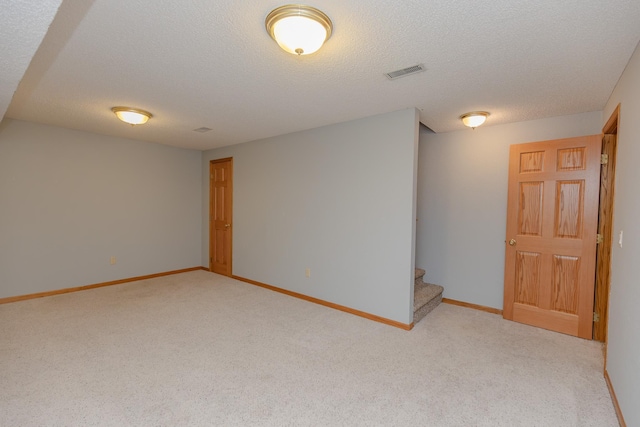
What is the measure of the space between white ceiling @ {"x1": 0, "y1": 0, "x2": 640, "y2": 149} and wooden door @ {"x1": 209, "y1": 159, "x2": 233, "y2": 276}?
1.90 meters

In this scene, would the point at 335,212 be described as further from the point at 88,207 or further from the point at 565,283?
the point at 88,207

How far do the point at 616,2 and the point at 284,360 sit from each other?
10.1 ft

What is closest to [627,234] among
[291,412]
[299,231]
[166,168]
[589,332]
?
[589,332]

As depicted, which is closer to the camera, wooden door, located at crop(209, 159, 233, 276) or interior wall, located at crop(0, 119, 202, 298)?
interior wall, located at crop(0, 119, 202, 298)

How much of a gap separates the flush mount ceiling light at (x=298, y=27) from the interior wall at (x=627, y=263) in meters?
1.95

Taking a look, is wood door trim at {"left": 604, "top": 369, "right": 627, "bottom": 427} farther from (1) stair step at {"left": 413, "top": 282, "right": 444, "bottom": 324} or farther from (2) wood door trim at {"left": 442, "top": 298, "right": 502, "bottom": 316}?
(1) stair step at {"left": 413, "top": 282, "right": 444, "bottom": 324}

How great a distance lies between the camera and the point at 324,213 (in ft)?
13.0

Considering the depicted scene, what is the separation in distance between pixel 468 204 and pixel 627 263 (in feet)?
6.63

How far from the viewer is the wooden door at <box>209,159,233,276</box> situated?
17.3 feet

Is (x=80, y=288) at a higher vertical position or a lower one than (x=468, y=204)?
lower

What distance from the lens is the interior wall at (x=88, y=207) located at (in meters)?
3.85

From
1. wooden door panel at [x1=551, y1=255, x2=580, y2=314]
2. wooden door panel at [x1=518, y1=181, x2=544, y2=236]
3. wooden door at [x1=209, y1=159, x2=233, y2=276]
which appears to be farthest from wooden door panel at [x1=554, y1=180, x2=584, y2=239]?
wooden door at [x1=209, y1=159, x2=233, y2=276]

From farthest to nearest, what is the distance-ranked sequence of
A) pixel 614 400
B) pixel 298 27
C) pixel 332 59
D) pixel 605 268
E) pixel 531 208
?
1. pixel 531 208
2. pixel 605 268
3. pixel 332 59
4. pixel 614 400
5. pixel 298 27

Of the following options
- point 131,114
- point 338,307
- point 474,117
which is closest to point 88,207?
point 131,114
